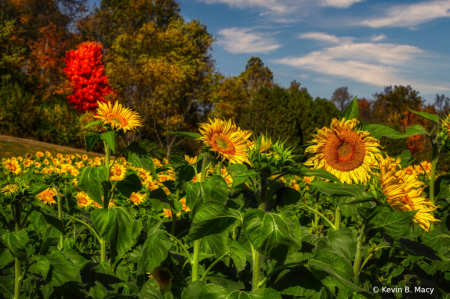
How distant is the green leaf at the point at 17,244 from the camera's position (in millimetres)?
1606

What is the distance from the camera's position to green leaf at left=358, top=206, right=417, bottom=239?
4.45 ft

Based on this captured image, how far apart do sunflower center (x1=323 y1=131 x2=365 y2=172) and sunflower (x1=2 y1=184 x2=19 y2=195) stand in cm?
159

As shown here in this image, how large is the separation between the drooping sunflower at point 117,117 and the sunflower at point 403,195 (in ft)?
4.34

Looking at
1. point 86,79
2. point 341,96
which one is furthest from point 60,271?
point 341,96

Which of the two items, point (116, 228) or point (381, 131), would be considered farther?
point (381, 131)

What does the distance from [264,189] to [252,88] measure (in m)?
26.4

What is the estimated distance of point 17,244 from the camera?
1.62 meters

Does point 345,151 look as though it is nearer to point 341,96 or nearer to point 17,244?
point 17,244

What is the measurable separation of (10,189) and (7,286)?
53 cm

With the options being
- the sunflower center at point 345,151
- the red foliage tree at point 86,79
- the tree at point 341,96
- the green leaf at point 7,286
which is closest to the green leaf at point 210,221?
the sunflower center at point 345,151

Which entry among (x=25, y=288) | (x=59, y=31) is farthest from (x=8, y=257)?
(x=59, y=31)

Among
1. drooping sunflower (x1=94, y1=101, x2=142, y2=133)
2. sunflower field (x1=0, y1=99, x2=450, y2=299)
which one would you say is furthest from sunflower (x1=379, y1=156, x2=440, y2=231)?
drooping sunflower (x1=94, y1=101, x2=142, y2=133)

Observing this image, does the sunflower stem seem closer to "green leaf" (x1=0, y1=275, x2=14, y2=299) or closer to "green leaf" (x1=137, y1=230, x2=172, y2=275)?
"green leaf" (x1=0, y1=275, x2=14, y2=299)

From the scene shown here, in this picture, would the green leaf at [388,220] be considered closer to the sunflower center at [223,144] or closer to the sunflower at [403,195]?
the sunflower at [403,195]
